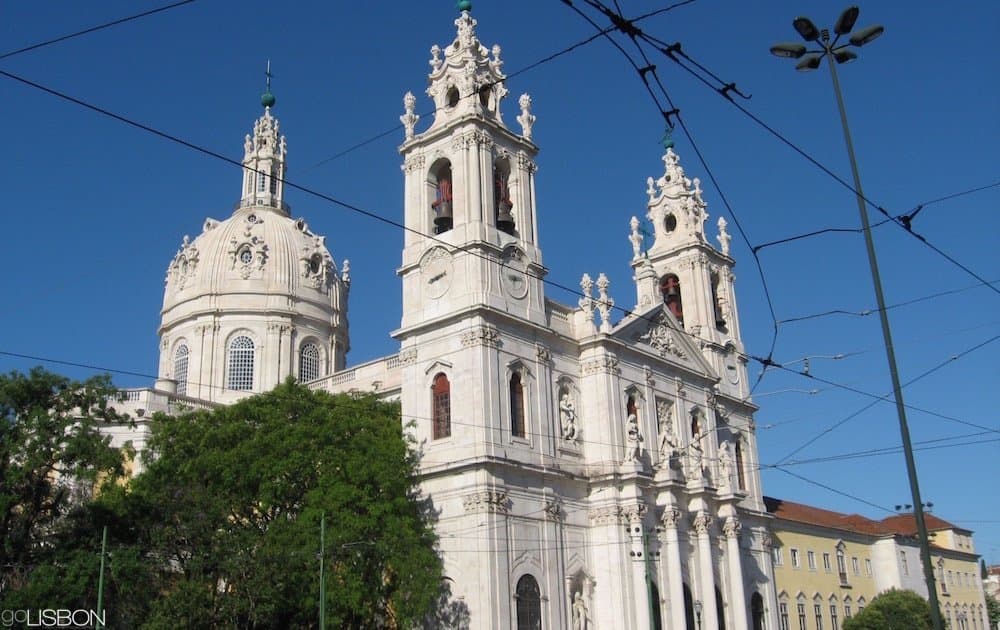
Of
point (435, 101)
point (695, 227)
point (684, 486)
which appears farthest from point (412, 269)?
point (695, 227)

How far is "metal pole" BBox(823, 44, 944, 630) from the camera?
16.2m

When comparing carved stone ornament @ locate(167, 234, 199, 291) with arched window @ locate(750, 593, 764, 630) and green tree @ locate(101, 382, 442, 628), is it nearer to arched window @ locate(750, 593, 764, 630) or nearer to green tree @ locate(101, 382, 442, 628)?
green tree @ locate(101, 382, 442, 628)

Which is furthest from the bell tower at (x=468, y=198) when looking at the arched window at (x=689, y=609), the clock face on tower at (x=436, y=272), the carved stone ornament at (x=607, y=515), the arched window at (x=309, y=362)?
the arched window at (x=309, y=362)

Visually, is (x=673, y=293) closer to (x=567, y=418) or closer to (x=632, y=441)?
(x=632, y=441)

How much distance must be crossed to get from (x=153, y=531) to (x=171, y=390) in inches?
781

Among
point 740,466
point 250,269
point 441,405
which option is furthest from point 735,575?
point 250,269

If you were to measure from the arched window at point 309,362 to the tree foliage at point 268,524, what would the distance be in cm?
2296

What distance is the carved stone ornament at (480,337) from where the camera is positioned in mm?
36188

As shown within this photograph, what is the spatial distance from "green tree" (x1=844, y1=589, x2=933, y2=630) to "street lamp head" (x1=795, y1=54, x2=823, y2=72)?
139 feet

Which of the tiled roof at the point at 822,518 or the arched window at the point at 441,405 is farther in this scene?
the tiled roof at the point at 822,518

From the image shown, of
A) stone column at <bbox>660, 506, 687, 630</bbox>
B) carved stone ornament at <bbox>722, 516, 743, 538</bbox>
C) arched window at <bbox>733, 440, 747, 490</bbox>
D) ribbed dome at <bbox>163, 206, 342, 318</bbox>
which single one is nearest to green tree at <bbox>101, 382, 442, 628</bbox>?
stone column at <bbox>660, 506, 687, 630</bbox>

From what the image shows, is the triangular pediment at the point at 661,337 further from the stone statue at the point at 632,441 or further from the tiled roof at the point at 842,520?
the tiled roof at the point at 842,520

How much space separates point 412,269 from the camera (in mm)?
39281

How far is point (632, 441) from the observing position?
4006 cm
